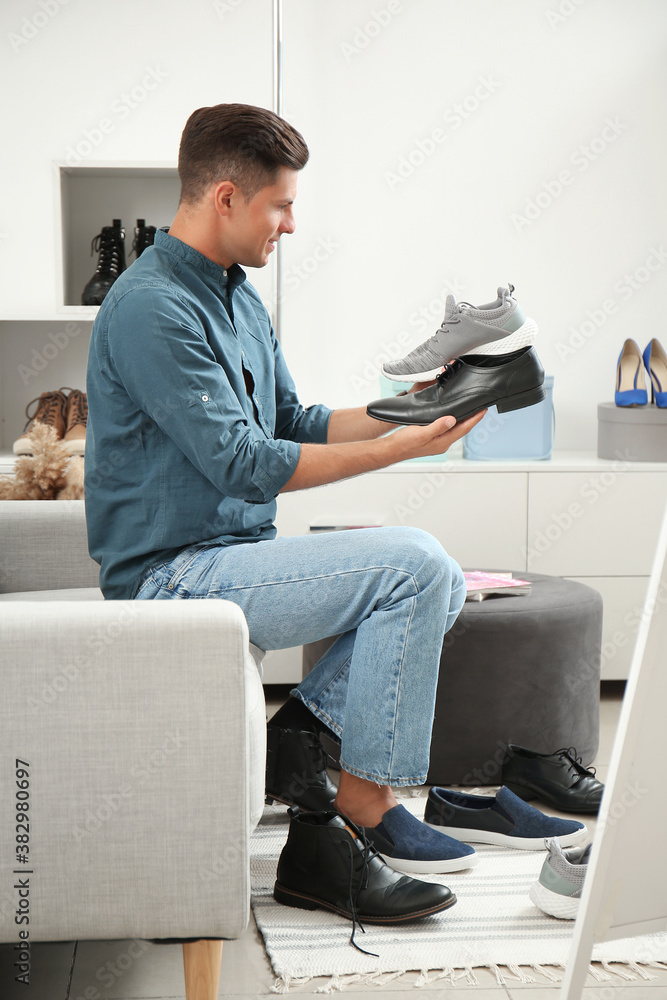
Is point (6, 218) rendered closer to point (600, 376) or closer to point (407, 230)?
point (407, 230)

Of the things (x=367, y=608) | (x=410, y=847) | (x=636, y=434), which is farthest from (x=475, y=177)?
(x=410, y=847)

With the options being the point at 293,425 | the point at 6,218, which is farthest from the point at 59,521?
the point at 6,218

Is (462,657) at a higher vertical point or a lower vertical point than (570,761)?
higher

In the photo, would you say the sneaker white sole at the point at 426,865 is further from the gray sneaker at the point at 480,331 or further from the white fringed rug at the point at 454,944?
the gray sneaker at the point at 480,331

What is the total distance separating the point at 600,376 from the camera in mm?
3238

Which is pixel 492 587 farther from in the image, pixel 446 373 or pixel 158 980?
pixel 158 980

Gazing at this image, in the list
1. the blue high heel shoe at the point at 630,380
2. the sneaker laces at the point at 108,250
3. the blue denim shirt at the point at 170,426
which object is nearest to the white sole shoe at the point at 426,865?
the blue denim shirt at the point at 170,426

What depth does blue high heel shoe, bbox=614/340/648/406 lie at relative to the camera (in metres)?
2.87

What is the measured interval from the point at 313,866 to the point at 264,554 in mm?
497

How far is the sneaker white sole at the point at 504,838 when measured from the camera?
173 centimetres

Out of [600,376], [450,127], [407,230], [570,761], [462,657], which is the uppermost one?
[450,127]

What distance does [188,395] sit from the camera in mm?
1474

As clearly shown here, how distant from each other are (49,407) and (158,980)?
194 centimetres

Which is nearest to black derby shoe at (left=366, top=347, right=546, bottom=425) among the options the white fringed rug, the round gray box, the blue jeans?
the blue jeans
